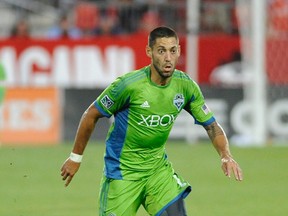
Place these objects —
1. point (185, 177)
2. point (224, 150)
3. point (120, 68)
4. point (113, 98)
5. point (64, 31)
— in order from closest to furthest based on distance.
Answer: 1. point (113, 98)
2. point (224, 150)
3. point (185, 177)
4. point (120, 68)
5. point (64, 31)

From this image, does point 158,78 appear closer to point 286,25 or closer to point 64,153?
point 64,153

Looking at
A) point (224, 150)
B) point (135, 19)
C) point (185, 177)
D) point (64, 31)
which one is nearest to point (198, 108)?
point (224, 150)

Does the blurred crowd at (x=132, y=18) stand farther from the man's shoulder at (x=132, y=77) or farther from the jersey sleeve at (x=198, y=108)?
the man's shoulder at (x=132, y=77)

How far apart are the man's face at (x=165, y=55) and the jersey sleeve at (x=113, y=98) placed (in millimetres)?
316

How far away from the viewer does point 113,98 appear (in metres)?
7.56

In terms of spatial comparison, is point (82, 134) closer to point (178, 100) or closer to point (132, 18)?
point (178, 100)

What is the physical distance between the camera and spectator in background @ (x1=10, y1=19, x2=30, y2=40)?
2146 centimetres

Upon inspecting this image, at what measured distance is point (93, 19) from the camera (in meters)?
22.5

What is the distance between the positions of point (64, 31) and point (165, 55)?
14428 mm

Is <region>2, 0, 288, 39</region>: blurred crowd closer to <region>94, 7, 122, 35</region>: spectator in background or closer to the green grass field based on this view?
<region>94, 7, 122, 35</region>: spectator in background

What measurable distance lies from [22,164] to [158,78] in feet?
30.9

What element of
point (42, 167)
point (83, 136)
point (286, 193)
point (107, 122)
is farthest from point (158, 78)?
point (107, 122)

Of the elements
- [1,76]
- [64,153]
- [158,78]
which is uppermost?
[158,78]

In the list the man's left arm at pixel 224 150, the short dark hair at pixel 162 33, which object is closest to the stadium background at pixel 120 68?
the man's left arm at pixel 224 150
